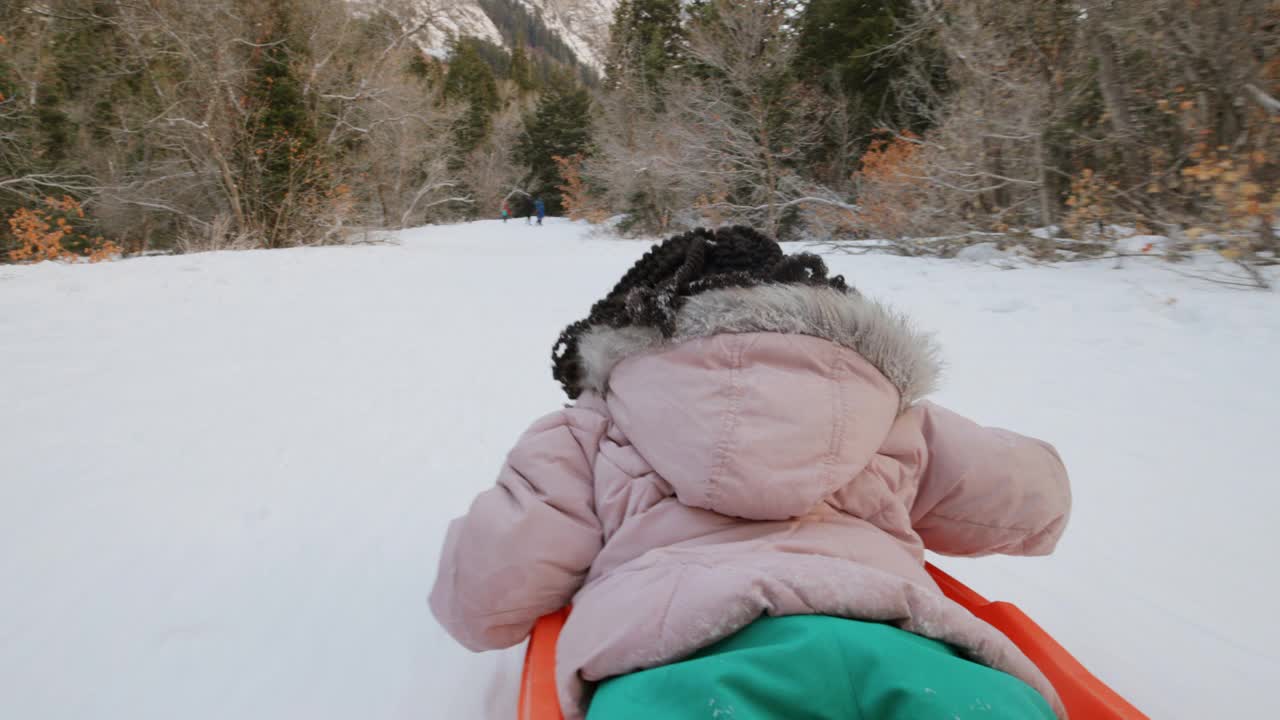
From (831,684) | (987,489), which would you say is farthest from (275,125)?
(831,684)

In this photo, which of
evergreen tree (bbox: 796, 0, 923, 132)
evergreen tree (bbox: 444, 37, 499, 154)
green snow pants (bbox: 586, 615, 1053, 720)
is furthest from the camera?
evergreen tree (bbox: 444, 37, 499, 154)

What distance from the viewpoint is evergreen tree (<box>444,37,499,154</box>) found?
27.5 metres

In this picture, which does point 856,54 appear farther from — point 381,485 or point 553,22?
point 553,22

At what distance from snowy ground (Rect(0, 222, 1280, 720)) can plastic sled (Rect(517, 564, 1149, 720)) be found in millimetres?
→ 282

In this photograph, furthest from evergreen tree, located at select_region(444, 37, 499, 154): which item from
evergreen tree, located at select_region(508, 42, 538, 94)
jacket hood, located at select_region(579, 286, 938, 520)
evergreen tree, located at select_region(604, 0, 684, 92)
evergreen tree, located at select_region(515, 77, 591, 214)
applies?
jacket hood, located at select_region(579, 286, 938, 520)

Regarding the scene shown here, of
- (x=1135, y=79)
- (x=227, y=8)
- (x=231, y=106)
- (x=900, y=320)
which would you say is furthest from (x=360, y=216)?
(x=900, y=320)

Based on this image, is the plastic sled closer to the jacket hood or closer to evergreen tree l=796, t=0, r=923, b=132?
the jacket hood

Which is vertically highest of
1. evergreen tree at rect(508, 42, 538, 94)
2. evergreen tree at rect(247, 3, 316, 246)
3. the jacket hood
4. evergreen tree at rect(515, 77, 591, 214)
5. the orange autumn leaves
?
evergreen tree at rect(508, 42, 538, 94)

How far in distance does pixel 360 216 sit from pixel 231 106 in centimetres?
250

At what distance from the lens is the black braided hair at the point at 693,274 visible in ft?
3.17

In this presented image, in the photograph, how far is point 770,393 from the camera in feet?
2.82

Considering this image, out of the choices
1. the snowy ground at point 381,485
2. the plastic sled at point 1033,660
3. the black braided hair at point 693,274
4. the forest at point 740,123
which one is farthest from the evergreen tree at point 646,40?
the plastic sled at point 1033,660

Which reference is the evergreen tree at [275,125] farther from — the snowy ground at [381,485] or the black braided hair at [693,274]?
the black braided hair at [693,274]

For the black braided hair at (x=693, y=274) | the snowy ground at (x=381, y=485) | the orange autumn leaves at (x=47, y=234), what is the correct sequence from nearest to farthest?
1. the black braided hair at (x=693, y=274)
2. the snowy ground at (x=381, y=485)
3. the orange autumn leaves at (x=47, y=234)
